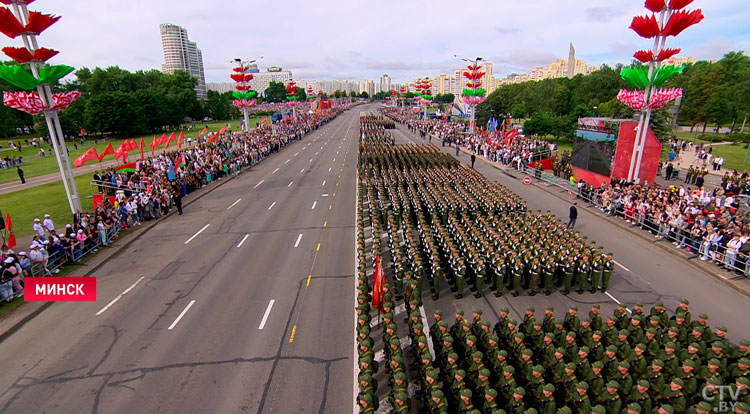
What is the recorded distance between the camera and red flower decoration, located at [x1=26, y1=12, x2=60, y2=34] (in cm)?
1609

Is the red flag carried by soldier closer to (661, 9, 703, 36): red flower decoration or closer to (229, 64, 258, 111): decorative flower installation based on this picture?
(661, 9, 703, 36): red flower decoration

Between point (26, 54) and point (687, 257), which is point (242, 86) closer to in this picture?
point (26, 54)

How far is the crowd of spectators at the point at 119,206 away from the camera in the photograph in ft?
41.9

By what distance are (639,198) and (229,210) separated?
854 inches

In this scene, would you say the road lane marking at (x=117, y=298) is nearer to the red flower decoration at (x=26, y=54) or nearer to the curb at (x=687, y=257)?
the red flower decoration at (x=26, y=54)

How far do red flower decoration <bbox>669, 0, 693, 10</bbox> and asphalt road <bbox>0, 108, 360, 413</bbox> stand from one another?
19127 millimetres

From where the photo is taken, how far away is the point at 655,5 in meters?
18.5

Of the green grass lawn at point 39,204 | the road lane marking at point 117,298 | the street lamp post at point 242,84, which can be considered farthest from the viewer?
the street lamp post at point 242,84

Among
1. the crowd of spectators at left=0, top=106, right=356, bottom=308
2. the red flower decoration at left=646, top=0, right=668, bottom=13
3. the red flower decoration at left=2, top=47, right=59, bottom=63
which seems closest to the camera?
the crowd of spectators at left=0, top=106, right=356, bottom=308

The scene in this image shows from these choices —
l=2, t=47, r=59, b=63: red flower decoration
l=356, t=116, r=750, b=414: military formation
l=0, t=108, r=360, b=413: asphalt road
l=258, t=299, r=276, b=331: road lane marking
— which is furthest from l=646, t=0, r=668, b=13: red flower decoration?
l=2, t=47, r=59, b=63: red flower decoration

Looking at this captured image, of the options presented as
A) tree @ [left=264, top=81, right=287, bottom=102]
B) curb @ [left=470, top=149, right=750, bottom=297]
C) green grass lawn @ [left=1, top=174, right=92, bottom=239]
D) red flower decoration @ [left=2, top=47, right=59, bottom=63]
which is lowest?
curb @ [left=470, top=149, right=750, bottom=297]

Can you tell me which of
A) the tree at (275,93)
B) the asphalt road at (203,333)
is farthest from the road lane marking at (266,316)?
the tree at (275,93)

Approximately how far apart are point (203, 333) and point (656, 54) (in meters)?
24.1

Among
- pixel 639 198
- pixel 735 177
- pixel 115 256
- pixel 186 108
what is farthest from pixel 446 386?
pixel 186 108
